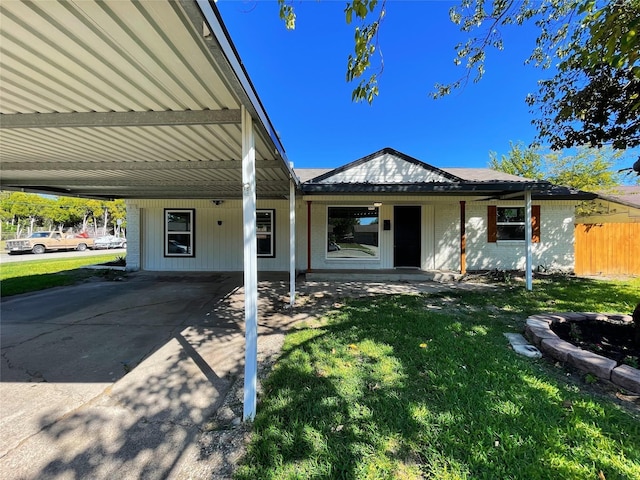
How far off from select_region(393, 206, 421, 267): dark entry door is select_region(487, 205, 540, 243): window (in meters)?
2.45

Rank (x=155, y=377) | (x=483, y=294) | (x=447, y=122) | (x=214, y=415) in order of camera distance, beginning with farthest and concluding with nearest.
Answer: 1. (x=447, y=122)
2. (x=483, y=294)
3. (x=155, y=377)
4. (x=214, y=415)

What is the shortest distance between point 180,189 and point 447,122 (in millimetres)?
14008

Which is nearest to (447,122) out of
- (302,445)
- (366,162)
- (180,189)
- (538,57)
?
(366,162)

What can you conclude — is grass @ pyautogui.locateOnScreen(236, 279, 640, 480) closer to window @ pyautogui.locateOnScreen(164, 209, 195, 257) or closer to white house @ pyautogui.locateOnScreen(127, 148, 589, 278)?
white house @ pyautogui.locateOnScreen(127, 148, 589, 278)

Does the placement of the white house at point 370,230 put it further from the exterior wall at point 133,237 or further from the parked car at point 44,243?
the parked car at point 44,243

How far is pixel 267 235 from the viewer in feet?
33.8

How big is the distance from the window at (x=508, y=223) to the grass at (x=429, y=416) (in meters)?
6.78

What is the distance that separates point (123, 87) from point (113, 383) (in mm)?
2908

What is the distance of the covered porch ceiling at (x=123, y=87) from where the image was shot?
1.54m

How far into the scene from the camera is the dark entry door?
9.69 meters

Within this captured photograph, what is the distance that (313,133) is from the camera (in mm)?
19734

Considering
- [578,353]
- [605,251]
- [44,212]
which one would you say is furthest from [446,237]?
[44,212]

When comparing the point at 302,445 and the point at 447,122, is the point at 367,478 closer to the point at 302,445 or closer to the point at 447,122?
the point at 302,445

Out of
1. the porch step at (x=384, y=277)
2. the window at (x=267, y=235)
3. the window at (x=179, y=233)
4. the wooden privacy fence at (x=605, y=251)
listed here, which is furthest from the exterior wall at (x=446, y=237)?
the window at (x=179, y=233)
